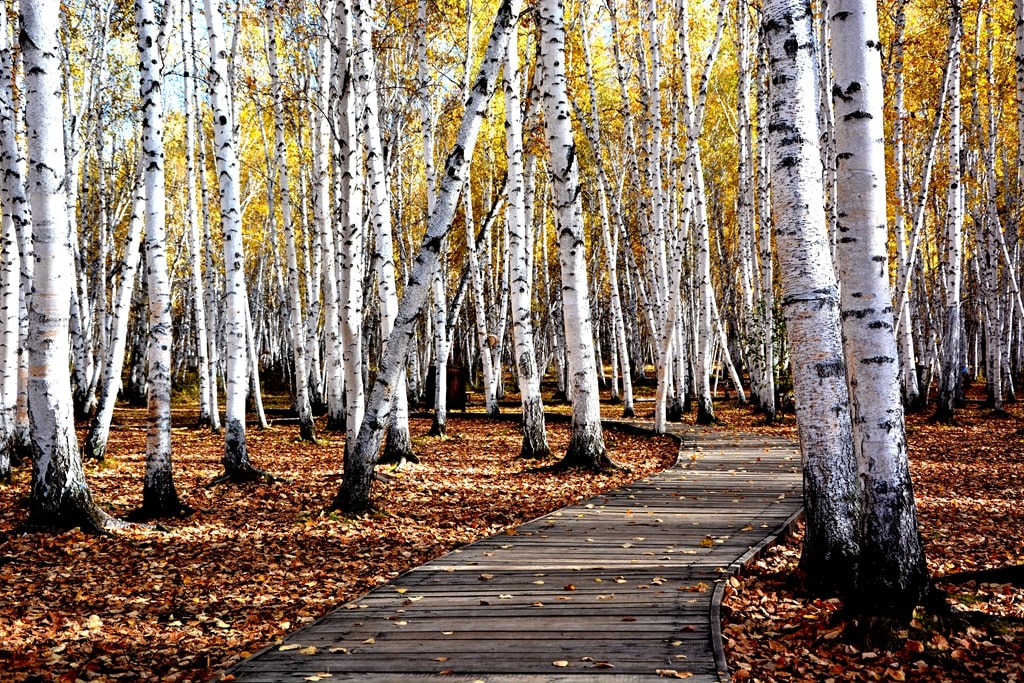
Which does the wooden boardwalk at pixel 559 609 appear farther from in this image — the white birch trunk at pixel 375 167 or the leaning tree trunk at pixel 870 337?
the white birch trunk at pixel 375 167

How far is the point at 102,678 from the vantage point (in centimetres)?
379

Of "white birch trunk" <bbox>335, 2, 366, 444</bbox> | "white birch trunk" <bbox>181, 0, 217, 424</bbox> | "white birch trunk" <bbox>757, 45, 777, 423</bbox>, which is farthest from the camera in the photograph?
"white birch trunk" <bbox>757, 45, 777, 423</bbox>

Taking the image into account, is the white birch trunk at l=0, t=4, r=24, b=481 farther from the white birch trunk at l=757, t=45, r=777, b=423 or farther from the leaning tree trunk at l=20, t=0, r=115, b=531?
the white birch trunk at l=757, t=45, r=777, b=423

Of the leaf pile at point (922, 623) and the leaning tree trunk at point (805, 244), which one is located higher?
the leaning tree trunk at point (805, 244)

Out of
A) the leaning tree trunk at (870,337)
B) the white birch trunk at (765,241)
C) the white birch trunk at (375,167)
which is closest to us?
the leaning tree trunk at (870,337)

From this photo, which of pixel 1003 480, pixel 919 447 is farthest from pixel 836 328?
pixel 919 447

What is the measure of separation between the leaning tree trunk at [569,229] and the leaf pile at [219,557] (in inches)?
28.2

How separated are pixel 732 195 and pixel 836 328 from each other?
24777 millimetres

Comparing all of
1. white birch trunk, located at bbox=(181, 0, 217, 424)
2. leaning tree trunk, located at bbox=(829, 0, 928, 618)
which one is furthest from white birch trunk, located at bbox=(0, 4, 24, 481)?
leaning tree trunk, located at bbox=(829, 0, 928, 618)

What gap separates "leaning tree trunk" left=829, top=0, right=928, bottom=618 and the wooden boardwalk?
0.95m

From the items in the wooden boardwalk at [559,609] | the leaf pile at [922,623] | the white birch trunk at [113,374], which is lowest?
the leaf pile at [922,623]

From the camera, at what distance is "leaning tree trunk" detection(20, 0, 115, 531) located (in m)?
6.25

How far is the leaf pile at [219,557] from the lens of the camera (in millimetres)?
4242

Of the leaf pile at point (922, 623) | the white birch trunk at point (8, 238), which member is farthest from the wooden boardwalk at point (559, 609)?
the white birch trunk at point (8, 238)
